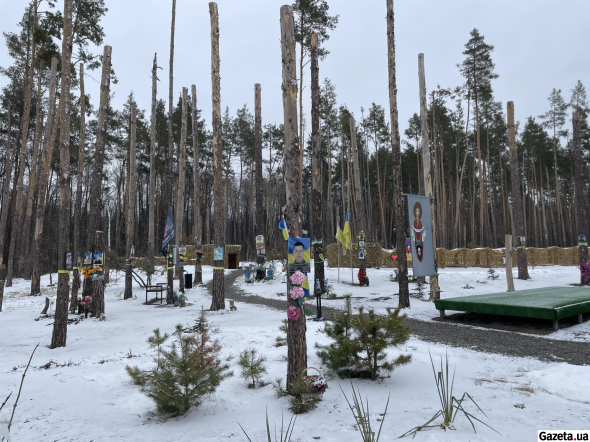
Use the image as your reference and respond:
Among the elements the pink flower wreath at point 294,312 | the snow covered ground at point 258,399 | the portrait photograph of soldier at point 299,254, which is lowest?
the snow covered ground at point 258,399

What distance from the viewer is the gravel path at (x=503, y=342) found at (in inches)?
219

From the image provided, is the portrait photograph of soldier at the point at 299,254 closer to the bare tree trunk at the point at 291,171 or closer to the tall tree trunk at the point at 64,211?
the bare tree trunk at the point at 291,171

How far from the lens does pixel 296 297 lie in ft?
13.7

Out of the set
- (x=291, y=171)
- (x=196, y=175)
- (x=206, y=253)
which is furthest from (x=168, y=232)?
(x=206, y=253)

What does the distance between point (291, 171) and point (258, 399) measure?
2715 mm

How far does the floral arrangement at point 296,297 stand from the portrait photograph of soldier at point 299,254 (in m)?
0.15

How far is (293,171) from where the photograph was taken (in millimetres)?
4434

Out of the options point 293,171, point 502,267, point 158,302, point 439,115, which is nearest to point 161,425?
point 293,171

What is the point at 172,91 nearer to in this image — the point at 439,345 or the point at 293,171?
the point at 293,171

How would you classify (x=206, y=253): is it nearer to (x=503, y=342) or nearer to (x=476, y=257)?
(x=476, y=257)

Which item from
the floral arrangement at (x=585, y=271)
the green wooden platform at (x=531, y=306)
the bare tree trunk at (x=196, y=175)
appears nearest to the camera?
the green wooden platform at (x=531, y=306)

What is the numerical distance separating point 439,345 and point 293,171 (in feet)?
13.8

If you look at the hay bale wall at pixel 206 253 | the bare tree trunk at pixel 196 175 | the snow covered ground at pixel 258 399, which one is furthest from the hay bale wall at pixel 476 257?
the snow covered ground at pixel 258 399

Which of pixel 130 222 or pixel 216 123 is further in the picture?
pixel 130 222
